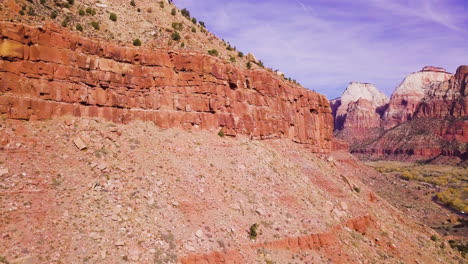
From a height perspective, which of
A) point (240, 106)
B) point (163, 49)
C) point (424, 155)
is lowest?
point (424, 155)

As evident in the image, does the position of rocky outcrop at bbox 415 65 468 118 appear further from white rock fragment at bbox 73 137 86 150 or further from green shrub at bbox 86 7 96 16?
white rock fragment at bbox 73 137 86 150

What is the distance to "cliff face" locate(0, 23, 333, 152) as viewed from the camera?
78.6 feet

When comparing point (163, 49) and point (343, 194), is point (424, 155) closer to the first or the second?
point (343, 194)

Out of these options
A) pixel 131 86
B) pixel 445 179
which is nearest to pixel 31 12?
pixel 131 86

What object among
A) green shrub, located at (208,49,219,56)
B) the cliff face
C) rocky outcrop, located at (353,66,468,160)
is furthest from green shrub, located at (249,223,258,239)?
rocky outcrop, located at (353,66,468,160)

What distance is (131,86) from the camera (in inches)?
1133

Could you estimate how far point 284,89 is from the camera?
136ft

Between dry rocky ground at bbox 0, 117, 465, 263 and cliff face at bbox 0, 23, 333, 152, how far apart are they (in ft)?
3.89

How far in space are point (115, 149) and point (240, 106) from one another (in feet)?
44.0

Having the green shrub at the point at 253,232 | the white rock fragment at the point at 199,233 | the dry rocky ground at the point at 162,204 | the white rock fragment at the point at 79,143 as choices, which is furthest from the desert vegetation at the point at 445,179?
the white rock fragment at the point at 79,143

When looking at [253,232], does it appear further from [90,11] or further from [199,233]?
[90,11]

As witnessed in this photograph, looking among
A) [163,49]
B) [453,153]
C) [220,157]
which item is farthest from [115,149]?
[453,153]

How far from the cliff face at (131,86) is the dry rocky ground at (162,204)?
1.19 meters

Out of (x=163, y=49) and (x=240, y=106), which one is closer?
(x=163, y=49)
